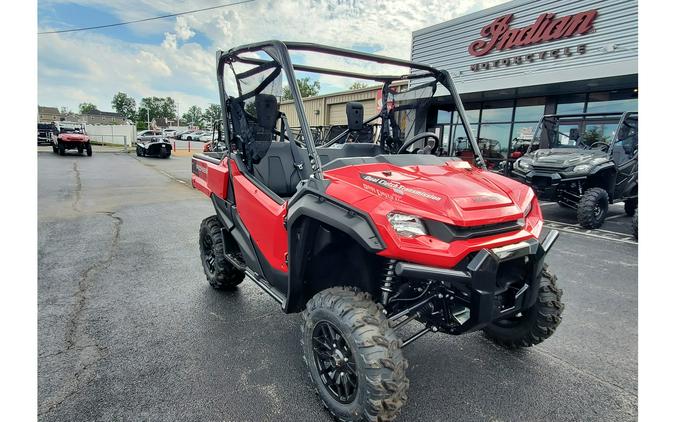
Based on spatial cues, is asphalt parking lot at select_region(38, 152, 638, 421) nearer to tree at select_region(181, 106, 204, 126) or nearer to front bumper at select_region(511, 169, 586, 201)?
front bumper at select_region(511, 169, 586, 201)

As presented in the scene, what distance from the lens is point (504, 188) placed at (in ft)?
7.17

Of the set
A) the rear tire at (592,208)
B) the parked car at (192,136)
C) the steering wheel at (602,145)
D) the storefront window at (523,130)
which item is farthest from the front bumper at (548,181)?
the parked car at (192,136)

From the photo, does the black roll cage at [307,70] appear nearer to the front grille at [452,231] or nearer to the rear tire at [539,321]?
the front grille at [452,231]

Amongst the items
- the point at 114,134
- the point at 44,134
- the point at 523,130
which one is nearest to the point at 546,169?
the point at 523,130

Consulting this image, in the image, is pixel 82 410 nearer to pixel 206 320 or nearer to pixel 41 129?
pixel 206 320

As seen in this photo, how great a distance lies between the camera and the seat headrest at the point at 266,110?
111 inches

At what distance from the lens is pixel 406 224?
1757mm

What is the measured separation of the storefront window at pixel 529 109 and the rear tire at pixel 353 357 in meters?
11.9

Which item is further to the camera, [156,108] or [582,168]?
[156,108]

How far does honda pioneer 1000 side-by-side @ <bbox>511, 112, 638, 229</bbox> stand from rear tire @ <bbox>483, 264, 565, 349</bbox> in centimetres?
542

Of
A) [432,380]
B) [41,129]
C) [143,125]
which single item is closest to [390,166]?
[432,380]

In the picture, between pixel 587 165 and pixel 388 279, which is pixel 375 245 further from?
pixel 587 165

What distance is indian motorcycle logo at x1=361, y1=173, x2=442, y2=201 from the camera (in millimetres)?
1814

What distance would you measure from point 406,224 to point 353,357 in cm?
74
